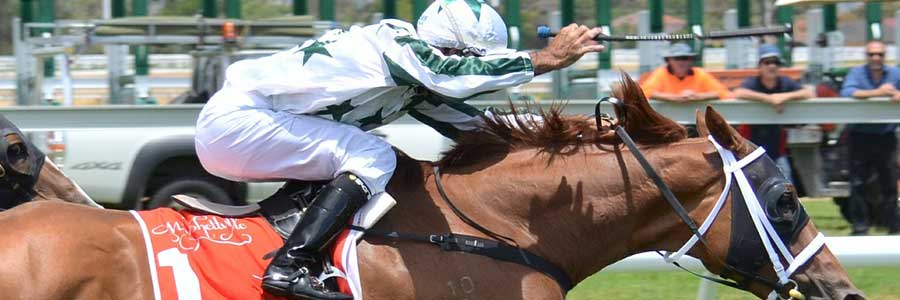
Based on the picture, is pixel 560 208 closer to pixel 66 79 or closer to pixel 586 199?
pixel 586 199

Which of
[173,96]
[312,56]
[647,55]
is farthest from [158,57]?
[312,56]

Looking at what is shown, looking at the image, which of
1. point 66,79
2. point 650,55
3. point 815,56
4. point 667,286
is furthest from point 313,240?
Result: point 815,56

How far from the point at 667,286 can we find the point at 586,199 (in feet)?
11.8

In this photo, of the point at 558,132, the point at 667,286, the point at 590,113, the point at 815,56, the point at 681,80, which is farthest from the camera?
the point at 815,56

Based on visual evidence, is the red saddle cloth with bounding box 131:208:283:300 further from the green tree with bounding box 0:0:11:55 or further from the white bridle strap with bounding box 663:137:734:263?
the green tree with bounding box 0:0:11:55

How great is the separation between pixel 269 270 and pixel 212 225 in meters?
0.29

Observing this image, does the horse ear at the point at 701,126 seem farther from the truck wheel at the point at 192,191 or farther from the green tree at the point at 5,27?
the green tree at the point at 5,27

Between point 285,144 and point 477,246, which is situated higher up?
point 285,144

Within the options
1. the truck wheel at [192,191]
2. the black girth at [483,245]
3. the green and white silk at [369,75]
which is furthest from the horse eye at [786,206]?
the truck wheel at [192,191]

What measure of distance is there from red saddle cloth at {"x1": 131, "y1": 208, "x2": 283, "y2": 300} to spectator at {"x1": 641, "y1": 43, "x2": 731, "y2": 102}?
19.5 feet

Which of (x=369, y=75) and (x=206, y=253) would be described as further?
(x=369, y=75)

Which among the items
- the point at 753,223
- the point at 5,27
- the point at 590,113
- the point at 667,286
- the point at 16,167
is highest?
the point at 5,27

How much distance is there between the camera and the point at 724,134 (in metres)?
4.39

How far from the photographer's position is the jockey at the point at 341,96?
414 centimetres
